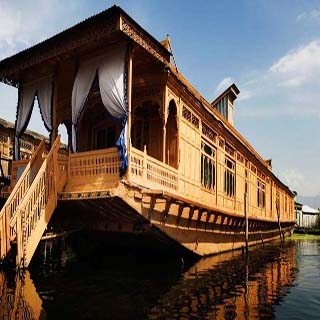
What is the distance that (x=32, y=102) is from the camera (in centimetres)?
1319

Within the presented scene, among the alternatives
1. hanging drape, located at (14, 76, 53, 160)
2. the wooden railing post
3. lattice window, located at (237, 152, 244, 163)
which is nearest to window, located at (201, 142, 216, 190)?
lattice window, located at (237, 152, 244, 163)

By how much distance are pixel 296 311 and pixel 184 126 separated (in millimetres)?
7517

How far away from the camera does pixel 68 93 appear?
14586 millimetres

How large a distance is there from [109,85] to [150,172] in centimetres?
252

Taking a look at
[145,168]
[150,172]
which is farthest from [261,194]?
[145,168]

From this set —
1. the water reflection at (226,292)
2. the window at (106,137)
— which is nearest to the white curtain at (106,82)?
the window at (106,137)

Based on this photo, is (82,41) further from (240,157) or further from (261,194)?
(261,194)

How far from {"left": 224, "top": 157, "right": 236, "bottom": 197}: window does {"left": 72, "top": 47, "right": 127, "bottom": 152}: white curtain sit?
8.41 metres

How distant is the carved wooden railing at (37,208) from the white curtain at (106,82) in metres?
0.91

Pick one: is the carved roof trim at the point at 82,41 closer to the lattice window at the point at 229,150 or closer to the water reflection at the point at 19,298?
the water reflection at the point at 19,298

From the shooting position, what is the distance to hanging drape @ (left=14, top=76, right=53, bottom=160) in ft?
41.2

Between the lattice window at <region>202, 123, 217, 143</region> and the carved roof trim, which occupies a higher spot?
the carved roof trim

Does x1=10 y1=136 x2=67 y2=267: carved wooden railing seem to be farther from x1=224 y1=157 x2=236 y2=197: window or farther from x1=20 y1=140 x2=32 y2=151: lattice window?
x1=20 y1=140 x2=32 y2=151: lattice window

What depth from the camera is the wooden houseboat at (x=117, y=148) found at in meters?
10.1
